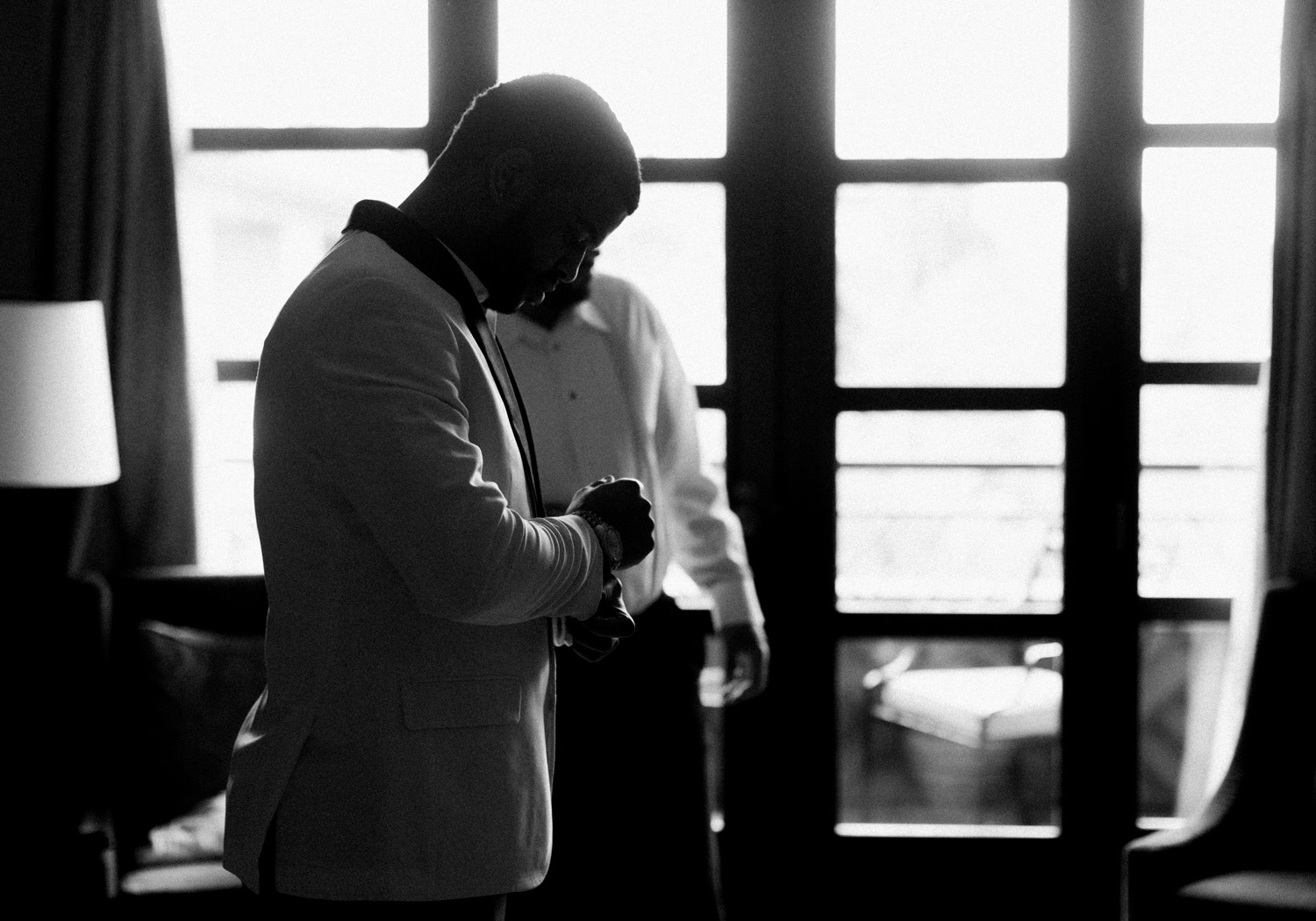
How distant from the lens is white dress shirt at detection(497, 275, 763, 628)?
2426 mm

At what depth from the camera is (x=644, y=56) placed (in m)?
3.28

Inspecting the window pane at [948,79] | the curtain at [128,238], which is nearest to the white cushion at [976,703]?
the window pane at [948,79]

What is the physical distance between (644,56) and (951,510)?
4.51ft

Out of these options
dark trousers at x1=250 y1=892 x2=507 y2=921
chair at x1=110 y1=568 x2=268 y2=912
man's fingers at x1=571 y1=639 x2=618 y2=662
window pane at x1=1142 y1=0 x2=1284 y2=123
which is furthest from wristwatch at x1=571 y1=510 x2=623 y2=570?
window pane at x1=1142 y1=0 x2=1284 y2=123

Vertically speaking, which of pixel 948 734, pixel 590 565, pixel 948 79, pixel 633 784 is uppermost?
pixel 948 79

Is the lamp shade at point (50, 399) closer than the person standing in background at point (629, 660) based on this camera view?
No

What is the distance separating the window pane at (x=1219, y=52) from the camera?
3221 millimetres

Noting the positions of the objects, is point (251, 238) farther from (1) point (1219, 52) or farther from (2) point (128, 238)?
(1) point (1219, 52)

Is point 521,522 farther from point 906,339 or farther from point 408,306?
point 906,339

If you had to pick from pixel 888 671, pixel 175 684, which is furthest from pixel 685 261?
pixel 175 684

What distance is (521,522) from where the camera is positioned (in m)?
1.15

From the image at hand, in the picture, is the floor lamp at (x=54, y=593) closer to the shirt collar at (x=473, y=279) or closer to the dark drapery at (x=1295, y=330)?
the shirt collar at (x=473, y=279)

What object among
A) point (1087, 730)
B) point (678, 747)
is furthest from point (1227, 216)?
point (678, 747)

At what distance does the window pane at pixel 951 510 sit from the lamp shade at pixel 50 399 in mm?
1730
